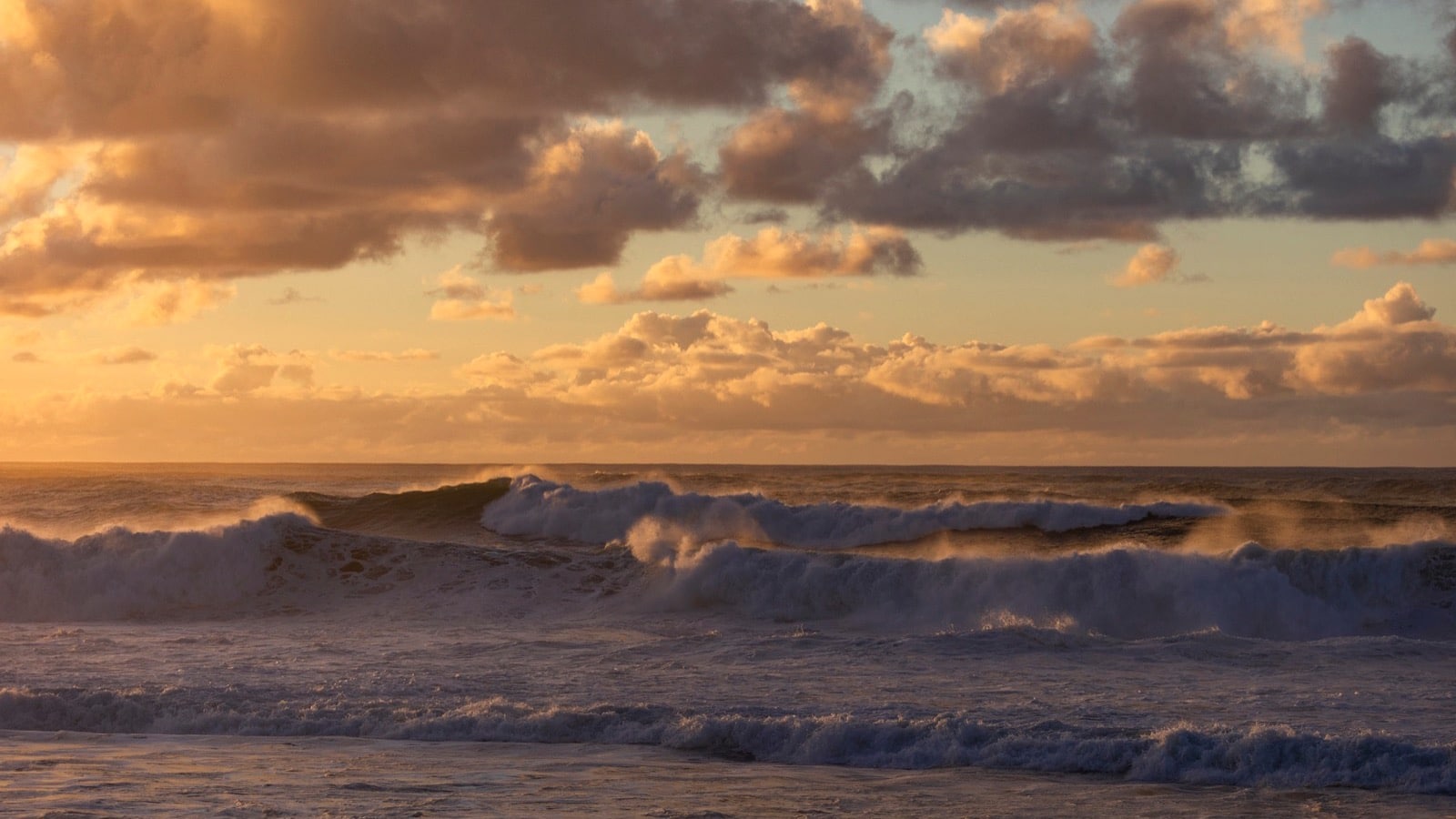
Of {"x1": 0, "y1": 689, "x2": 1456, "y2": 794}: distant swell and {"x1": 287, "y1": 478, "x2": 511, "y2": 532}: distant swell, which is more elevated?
{"x1": 287, "y1": 478, "x2": 511, "y2": 532}: distant swell

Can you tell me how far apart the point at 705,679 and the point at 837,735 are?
383 centimetres

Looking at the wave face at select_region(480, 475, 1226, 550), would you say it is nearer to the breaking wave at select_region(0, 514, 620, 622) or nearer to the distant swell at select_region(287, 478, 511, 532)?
the distant swell at select_region(287, 478, 511, 532)

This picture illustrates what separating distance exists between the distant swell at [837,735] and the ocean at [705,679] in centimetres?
4

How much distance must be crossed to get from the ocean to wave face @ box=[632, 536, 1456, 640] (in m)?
0.06

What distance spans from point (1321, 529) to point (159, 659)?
34.9 m

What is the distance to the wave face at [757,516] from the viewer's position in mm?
42844

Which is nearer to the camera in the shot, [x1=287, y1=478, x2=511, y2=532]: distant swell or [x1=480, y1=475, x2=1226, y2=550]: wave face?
[x1=480, y1=475, x2=1226, y2=550]: wave face

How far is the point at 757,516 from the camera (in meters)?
45.2

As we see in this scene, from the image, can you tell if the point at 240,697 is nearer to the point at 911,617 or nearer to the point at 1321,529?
the point at 911,617

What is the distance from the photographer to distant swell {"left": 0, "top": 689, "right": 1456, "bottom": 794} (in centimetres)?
1366

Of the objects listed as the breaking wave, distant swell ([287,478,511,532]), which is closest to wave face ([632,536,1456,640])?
the breaking wave

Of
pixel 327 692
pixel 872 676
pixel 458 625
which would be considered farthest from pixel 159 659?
pixel 872 676

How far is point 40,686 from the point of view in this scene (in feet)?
57.0

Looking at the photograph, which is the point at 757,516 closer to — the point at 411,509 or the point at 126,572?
the point at 411,509
